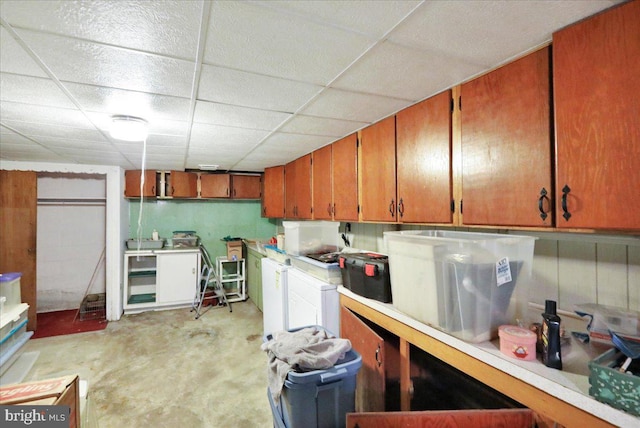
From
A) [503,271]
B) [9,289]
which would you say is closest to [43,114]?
[9,289]

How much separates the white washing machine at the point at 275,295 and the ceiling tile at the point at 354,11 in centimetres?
234

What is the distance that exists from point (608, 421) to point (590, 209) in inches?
27.9

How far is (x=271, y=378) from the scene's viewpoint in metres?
1.56

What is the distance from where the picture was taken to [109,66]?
140 cm

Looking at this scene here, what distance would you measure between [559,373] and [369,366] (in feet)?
3.33

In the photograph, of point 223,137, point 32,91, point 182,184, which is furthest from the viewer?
point 182,184

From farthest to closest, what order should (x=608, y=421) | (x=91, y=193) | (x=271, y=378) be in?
(x=91, y=193) < (x=271, y=378) < (x=608, y=421)

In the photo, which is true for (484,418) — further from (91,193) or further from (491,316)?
(91,193)

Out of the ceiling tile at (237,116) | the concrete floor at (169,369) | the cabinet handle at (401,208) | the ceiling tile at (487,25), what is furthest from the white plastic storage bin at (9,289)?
the ceiling tile at (487,25)

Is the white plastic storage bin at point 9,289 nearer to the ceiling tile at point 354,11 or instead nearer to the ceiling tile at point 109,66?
the ceiling tile at point 109,66

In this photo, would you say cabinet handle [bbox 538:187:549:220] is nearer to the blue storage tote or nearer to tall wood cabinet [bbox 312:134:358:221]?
the blue storage tote

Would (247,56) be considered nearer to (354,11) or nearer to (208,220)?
(354,11)

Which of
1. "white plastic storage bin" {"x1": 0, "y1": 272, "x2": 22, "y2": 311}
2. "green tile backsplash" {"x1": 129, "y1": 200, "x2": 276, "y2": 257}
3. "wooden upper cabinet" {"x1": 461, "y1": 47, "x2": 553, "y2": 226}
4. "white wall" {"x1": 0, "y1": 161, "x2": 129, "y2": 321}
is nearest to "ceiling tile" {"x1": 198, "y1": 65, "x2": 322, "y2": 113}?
"wooden upper cabinet" {"x1": 461, "y1": 47, "x2": 553, "y2": 226}

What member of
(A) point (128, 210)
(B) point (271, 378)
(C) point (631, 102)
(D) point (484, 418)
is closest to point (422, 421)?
(D) point (484, 418)
